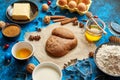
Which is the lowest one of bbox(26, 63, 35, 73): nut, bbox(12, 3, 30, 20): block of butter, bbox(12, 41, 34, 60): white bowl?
bbox(26, 63, 35, 73): nut

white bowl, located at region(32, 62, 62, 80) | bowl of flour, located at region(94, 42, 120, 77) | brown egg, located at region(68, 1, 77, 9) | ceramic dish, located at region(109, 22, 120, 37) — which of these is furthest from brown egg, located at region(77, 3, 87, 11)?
white bowl, located at region(32, 62, 62, 80)

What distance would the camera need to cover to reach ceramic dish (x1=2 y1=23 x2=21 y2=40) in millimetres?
1252

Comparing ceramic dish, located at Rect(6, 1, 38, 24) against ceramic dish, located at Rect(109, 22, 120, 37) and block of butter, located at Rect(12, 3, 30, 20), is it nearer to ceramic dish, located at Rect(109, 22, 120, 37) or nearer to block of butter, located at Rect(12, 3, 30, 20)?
block of butter, located at Rect(12, 3, 30, 20)

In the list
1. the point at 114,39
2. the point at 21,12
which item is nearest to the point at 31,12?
the point at 21,12

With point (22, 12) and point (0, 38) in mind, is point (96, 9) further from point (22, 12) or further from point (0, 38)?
point (0, 38)

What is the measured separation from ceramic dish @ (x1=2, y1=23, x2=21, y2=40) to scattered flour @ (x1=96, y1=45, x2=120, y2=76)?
1.51ft

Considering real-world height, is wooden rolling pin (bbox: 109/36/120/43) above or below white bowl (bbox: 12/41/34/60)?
above

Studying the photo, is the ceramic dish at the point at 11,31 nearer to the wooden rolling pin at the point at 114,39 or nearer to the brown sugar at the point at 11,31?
the brown sugar at the point at 11,31

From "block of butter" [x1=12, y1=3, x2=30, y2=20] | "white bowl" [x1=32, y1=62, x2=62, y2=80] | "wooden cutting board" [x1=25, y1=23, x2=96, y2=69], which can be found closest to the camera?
"white bowl" [x1=32, y1=62, x2=62, y2=80]

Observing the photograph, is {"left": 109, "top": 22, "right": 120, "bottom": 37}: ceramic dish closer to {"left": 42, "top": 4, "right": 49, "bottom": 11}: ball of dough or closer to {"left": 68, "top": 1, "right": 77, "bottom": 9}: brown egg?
{"left": 68, "top": 1, "right": 77, "bottom": 9}: brown egg

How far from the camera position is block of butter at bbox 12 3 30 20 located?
4.32 ft

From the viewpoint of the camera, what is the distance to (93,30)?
1.25 m

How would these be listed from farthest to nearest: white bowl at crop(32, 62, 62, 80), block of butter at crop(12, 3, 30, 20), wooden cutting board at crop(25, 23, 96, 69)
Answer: block of butter at crop(12, 3, 30, 20), wooden cutting board at crop(25, 23, 96, 69), white bowl at crop(32, 62, 62, 80)

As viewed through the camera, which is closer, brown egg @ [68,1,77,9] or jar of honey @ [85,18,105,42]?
jar of honey @ [85,18,105,42]
